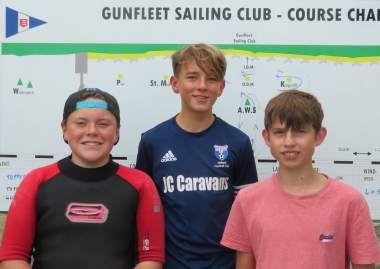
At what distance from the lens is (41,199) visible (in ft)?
6.43

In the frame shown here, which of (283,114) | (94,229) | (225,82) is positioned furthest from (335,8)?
(94,229)

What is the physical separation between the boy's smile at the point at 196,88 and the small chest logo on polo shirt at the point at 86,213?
594mm

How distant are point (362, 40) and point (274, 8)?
0.46m

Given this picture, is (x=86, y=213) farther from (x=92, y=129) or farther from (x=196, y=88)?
(x=196, y=88)

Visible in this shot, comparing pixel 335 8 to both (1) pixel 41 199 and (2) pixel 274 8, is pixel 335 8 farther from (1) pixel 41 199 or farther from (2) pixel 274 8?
(1) pixel 41 199

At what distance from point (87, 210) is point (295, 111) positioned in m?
0.88

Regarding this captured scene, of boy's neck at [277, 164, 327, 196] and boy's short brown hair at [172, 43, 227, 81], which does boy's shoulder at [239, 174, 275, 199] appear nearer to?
boy's neck at [277, 164, 327, 196]

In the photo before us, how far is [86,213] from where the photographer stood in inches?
76.8

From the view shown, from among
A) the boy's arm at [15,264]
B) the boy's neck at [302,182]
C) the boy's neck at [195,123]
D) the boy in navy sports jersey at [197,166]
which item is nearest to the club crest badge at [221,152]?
the boy in navy sports jersey at [197,166]

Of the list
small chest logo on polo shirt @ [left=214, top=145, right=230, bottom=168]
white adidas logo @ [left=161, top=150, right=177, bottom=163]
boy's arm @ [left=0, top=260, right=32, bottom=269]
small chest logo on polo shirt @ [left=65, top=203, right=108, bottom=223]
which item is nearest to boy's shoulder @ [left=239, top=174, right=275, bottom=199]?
small chest logo on polo shirt @ [left=214, top=145, right=230, bottom=168]

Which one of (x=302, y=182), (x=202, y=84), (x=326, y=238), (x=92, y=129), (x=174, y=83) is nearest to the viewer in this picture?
(x=326, y=238)

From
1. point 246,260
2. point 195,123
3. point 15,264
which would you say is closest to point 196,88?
point 195,123

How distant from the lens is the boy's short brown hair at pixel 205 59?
2.19 meters

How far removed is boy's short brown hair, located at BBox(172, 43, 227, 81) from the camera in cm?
219
